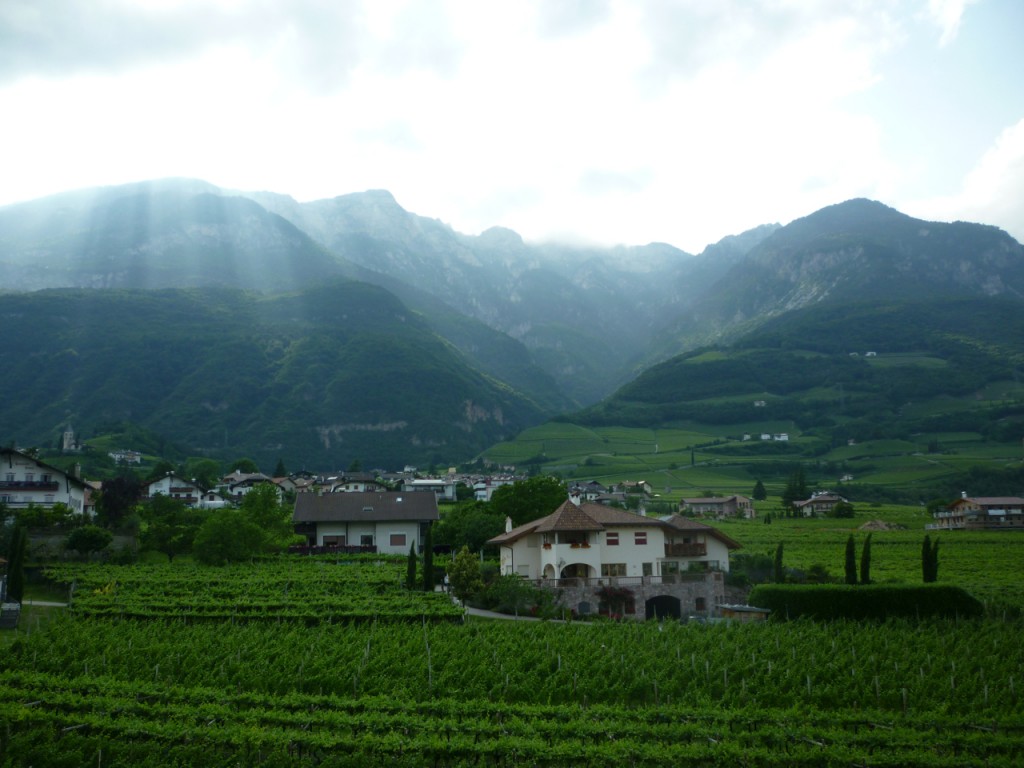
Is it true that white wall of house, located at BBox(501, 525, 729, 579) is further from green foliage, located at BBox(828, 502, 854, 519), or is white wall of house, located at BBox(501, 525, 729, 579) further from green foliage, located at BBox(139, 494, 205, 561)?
green foliage, located at BBox(828, 502, 854, 519)

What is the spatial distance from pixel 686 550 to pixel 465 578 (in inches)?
646

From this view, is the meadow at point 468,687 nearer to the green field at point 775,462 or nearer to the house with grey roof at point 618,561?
the house with grey roof at point 618,561

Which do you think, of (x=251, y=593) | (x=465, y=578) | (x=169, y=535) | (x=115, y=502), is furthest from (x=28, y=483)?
(x=465, y=578)

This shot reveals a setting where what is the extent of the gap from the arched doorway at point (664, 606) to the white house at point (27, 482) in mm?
53375

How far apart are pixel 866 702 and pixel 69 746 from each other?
24187mm

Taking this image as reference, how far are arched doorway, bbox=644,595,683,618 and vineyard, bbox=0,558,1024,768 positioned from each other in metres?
11.0

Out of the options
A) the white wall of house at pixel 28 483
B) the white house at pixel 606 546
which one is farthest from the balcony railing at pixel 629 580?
the white wall of house at pixel 28 483

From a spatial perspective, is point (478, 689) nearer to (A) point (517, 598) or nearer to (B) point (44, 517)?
(A) point (517, 598)

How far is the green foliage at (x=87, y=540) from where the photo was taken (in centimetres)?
5503

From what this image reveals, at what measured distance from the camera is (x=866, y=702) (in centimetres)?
2711

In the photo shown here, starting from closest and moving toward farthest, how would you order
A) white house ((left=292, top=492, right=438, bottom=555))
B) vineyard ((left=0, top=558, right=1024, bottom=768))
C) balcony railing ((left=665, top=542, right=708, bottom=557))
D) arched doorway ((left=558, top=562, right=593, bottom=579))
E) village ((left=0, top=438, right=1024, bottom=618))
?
vineyard ((left=0, top=558, right=1024, bottom=768))
village ((left=0, top=438, right=1024, bottom=618))
arched doorway ((left=558, top=562, right=593, bottom=579))
balcony railing ((left=665, top=542, right=708, bottom=557))
white house ((left=292, top=492, right=438, bottom=555))

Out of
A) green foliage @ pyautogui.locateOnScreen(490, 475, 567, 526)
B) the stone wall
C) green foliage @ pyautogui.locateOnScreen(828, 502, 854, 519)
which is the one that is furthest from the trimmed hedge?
green foliage @ pyautogui.locateOnScreen(828, 502, 854, 519)

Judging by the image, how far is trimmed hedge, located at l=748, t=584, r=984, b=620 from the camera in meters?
41.1

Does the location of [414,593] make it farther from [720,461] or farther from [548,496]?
[720,461]
